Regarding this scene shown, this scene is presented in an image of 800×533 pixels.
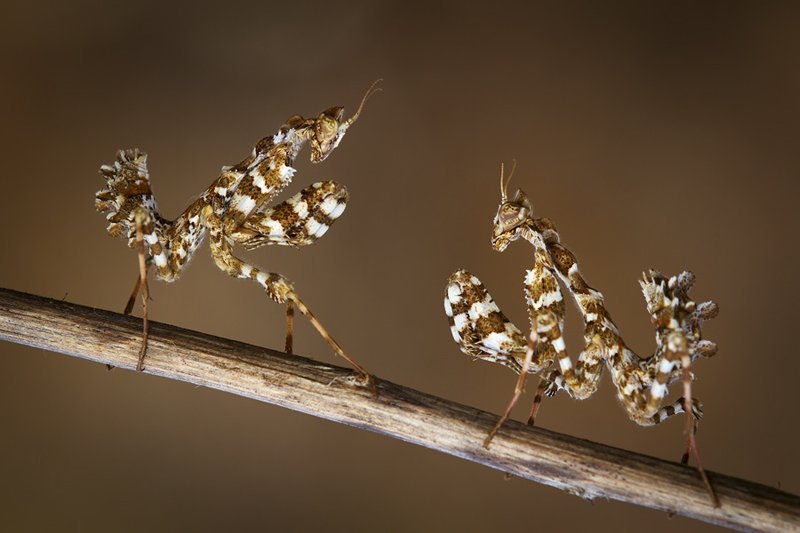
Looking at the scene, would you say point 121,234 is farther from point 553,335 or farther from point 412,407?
point 553,335

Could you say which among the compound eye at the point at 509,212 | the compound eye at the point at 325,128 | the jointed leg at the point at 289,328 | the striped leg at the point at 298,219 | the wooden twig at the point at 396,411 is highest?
the compound eye at the point at 325,128

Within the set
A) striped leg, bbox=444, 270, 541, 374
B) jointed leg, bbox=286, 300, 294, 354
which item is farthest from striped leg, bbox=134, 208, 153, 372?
striped leg, bbox=444, 270, 541, 374

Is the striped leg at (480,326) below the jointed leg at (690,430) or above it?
above

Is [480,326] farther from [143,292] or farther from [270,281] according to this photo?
[143,292]

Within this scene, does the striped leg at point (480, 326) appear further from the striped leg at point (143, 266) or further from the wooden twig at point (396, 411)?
the striped leg at point (143, 266)

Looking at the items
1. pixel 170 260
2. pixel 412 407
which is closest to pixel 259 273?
pixel 170 260

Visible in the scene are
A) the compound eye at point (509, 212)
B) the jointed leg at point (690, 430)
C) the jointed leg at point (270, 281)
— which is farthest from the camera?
the compound eye at point (509, 212)

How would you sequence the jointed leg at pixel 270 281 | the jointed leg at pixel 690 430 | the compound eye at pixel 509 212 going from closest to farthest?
the jointed leg at pixel 690 430
the jointed leg at pixel 270 281
the compound eye at pixel 509 212

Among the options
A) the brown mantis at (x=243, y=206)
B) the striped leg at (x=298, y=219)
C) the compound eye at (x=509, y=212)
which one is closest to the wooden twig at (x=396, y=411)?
the brown mantis at (x=243, y=206)
